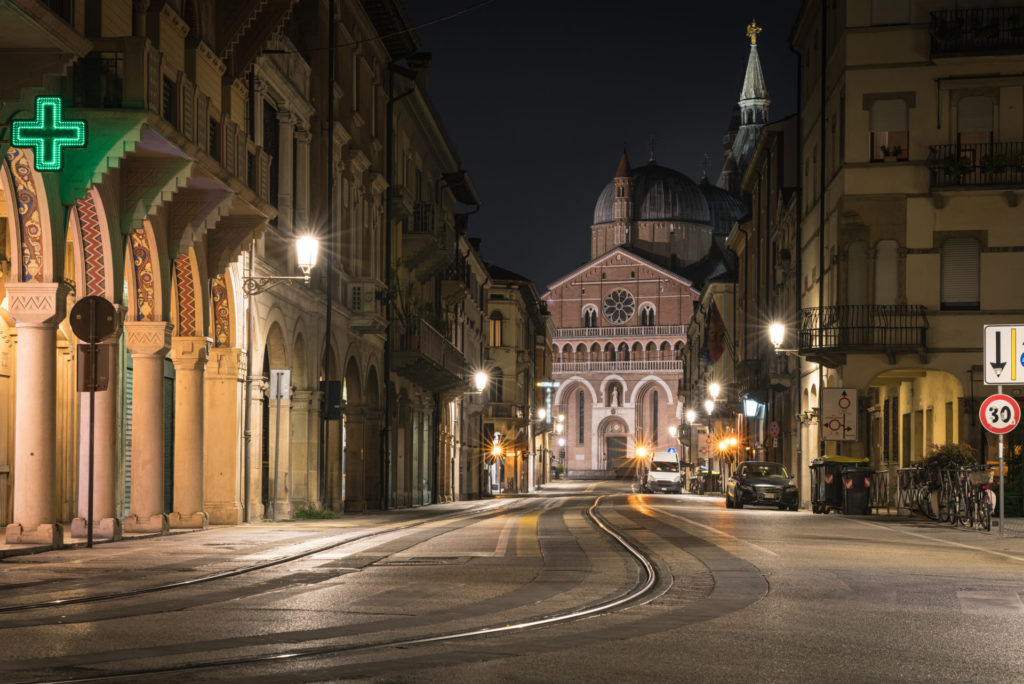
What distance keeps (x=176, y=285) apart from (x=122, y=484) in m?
4.13

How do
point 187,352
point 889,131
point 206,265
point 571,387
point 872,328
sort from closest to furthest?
1. point 187,352
2. point 206,265
3. point 872,328
4. point 889,131
5. point 571,387

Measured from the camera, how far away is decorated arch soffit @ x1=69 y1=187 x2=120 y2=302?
20.0 m

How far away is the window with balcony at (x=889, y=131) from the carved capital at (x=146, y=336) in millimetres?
25322

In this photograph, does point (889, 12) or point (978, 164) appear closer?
point (978, 164)

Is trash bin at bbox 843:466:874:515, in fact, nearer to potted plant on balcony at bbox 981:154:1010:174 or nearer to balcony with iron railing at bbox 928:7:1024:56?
potted plant on balcony at bbox 981:154:1010:174

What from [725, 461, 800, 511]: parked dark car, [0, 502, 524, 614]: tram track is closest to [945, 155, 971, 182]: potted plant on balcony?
[725, 461, 800, 511]: parked dark car

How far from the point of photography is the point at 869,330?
1619 inches

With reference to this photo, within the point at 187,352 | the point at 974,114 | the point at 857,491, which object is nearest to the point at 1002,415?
the point at 187,352

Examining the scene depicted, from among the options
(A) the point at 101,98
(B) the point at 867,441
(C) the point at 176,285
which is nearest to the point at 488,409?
(B) the point at 867,441

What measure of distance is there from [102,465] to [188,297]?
463 centimetres

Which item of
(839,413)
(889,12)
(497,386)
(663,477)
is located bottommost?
(663,477)

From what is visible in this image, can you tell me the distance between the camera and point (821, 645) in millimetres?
9266

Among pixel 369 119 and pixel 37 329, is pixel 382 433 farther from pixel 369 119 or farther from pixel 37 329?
pixel 37 329

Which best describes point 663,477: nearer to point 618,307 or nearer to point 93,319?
point 93,319
